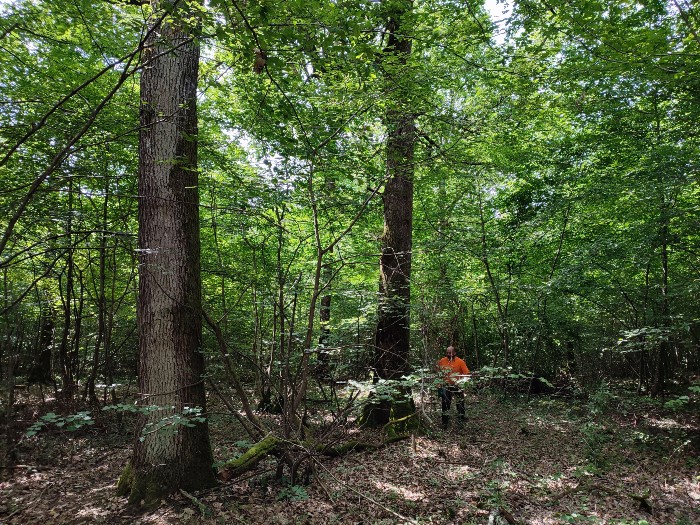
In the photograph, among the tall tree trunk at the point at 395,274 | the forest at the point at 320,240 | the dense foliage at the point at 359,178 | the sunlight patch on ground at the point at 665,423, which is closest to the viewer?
the dense foliage at the point at 359,178

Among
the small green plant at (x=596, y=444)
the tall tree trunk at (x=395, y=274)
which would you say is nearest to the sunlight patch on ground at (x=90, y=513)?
the tall tree trunk at (x=395, y=274)

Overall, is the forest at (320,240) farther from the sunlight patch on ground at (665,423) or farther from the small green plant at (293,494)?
the sunlight patch on ground at (665,423)

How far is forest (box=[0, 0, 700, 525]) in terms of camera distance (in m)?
4.08

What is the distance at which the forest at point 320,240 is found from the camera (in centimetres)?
408

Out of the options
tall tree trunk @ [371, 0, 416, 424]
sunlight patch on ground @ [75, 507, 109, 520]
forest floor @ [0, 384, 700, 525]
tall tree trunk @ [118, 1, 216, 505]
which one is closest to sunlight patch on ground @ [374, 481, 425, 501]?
forest floor @ [0, 384, 700, 525]

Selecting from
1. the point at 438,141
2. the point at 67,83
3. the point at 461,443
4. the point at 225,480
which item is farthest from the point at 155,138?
the point at 461,443

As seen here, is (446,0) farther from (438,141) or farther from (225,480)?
(225,480)

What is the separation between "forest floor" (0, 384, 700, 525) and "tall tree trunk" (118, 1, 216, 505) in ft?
1.22

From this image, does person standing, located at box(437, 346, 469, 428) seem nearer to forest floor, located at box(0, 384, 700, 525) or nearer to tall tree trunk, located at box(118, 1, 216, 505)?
forest floor, located at box(0, 384, 700, 525)

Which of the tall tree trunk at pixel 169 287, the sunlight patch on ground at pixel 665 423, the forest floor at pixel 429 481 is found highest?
the tall tree trunk at pixel 169 287

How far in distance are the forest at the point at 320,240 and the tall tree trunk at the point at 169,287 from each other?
0.03 meters

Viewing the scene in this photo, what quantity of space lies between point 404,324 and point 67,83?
21.6 feet

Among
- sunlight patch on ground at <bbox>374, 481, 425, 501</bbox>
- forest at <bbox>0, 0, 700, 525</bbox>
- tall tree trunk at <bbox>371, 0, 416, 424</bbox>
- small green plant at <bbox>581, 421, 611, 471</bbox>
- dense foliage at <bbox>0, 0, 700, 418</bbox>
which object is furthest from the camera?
tall tree trunk at <bbox>371, 0, 416, 424</bbox>

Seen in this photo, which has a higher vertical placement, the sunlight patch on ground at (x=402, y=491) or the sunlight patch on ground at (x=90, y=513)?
the sunlight patch on ground at (x=90, y=513)
